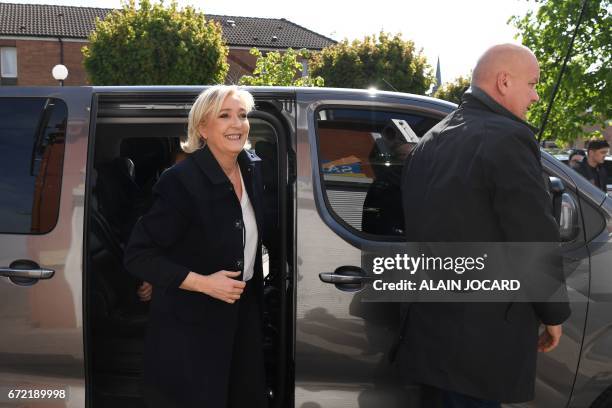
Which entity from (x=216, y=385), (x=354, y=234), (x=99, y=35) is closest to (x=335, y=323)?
(x=354, y=234)

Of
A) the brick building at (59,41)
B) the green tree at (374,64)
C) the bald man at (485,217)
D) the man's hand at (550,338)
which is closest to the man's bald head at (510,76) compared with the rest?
the bald man at (485,217)

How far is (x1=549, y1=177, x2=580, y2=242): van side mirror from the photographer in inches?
88.3

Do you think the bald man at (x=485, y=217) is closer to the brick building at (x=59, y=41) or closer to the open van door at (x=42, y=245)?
the open van door at (x=42, y=245)

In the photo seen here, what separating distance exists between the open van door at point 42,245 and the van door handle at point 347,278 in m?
0.97

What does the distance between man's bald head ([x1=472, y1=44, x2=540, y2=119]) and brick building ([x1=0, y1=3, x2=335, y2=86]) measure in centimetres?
3255

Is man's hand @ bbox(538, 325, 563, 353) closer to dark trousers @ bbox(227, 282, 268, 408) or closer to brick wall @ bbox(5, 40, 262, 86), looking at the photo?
dark trousers @ bbox(227, 282, 268, 408)

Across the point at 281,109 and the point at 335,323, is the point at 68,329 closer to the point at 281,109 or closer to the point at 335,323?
the point at 335,323

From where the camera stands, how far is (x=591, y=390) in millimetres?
2609

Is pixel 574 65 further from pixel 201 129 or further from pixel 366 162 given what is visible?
pixel 201 129

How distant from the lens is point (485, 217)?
6.28 ft

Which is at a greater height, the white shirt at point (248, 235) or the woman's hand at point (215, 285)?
the white shirt at point (248, 235)

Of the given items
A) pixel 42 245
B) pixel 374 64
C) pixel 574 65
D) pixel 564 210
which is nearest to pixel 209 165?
pixel 42 245

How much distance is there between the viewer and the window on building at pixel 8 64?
116ft

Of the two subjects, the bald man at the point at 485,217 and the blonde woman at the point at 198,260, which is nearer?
the bald man at the point at 485,217
